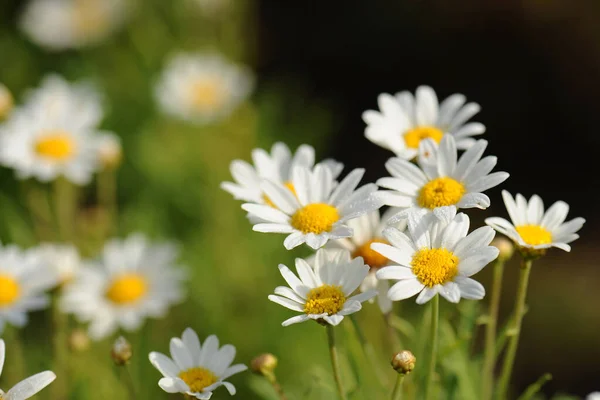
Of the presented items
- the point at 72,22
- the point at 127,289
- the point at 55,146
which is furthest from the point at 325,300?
the point at 72,22

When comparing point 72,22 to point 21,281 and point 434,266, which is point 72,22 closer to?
point 21,281

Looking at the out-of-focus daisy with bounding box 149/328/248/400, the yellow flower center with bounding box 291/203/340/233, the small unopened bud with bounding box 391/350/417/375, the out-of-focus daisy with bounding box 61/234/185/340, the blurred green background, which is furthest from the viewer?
the blurred green background

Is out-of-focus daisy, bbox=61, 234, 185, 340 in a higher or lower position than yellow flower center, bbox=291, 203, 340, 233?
lower

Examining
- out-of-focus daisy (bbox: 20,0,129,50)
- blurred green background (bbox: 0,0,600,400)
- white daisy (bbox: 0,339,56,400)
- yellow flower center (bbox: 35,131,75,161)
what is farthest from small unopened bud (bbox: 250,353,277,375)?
out-of-focus daisy (bbox: 20,0,129,50)

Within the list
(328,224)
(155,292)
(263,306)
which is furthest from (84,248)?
(328,224)

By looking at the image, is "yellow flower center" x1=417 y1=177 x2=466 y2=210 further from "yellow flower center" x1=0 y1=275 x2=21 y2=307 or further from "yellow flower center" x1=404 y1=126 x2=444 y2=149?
"yellow flower center" x1=0 y1=275 x2=21 y2=307
